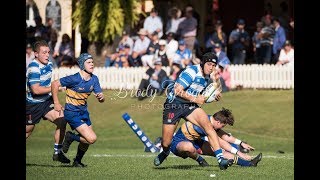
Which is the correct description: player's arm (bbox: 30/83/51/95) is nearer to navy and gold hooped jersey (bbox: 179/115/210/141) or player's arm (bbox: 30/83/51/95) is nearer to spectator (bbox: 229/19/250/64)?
navy and gold hooped jersey (bbox: 179/115/210/141)

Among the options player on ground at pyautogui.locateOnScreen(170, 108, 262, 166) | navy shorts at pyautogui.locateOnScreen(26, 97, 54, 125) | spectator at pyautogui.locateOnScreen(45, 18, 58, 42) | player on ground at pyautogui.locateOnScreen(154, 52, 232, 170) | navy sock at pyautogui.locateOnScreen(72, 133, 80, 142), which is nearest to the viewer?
player on ground at pyautogui.locateOnScreen(154, 52, 232, 170)

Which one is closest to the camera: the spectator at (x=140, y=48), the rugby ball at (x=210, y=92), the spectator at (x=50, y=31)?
the rugby ball at (x=210, y=92)

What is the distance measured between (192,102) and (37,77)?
3104 millimetres

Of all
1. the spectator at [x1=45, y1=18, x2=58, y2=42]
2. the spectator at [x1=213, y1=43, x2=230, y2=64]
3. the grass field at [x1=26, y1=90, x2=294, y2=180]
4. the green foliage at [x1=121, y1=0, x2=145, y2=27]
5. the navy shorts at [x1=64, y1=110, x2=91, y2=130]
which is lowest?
the grass field at [x1=26, y1=90, x2=294, y2=180]

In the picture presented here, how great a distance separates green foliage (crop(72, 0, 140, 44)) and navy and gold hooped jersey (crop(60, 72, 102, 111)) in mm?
15228

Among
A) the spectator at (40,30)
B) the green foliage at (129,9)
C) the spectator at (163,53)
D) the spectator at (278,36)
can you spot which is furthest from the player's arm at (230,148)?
the spectator at (40,30)

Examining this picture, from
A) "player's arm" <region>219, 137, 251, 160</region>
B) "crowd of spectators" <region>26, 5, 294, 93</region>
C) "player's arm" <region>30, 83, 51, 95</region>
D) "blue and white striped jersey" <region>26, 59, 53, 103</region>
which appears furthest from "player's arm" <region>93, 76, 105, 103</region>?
"crowd of spectators" <region>26, 5, 294, 93</region>

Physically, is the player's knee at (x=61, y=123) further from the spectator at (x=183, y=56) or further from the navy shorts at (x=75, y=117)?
the spectator at (x=183, y=56)

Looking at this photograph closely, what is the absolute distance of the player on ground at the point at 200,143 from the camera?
18266mm

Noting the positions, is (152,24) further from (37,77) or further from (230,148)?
(230,148)

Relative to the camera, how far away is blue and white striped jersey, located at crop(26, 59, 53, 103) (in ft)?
62.8

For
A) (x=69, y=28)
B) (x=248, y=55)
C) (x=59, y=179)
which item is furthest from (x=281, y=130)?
(x=59, y=179)

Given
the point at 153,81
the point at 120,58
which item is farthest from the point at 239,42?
the point at 120,58

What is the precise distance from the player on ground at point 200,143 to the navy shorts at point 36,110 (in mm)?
2567
